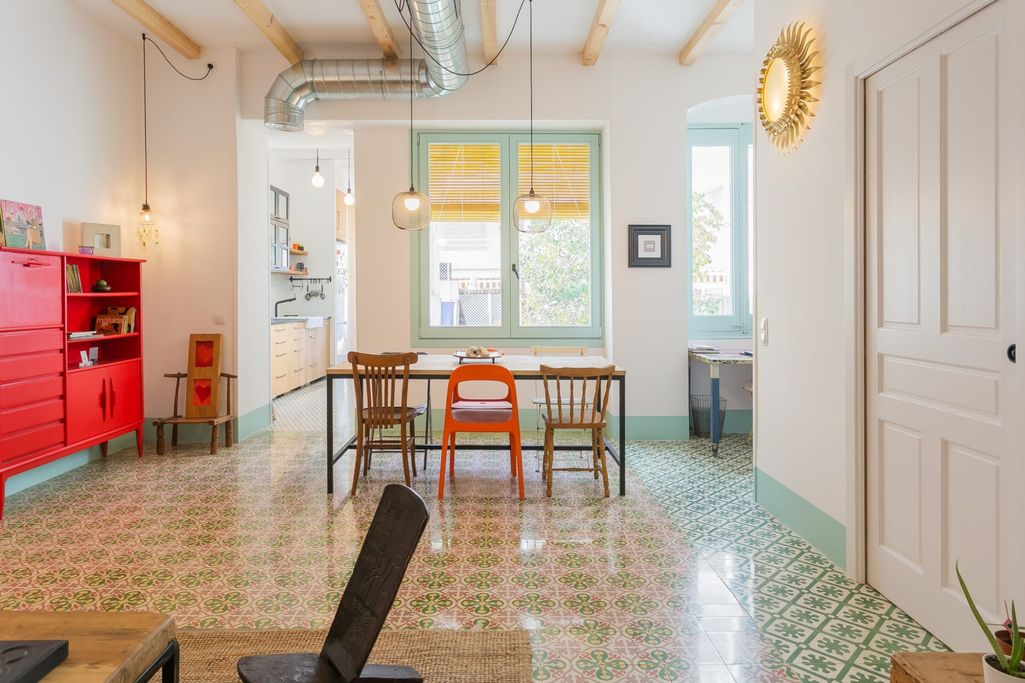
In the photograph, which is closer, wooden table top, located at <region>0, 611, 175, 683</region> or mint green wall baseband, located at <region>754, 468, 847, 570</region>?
wooden table top, located at <region>0, 611, 175, 683</region>

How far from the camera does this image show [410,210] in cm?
425

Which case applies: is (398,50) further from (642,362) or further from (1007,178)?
(1007,178)

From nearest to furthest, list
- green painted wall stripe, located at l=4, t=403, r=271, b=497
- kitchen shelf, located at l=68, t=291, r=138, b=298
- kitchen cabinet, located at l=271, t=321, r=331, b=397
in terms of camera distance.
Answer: green painted wall stripe, located at l=4, t=403, r=271, b=497, kitchen shelf, located at l=68, t=291, r=138, b=298, kitchen cabinet, located at l=271, t=321, r=331, b=397

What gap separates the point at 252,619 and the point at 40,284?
9.34ft

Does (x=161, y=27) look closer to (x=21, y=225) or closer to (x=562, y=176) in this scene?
(x=21, y=225)

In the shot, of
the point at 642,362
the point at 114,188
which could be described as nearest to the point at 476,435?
the point at 642,362

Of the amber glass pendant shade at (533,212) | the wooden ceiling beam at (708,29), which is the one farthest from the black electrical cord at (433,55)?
the wooden ceiling beam at (708,29)

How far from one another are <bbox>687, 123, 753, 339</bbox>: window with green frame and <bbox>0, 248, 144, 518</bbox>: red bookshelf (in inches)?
196

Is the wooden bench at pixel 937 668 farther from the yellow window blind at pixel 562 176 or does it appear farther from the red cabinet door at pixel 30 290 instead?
the yellow window blind at pixel 562 176

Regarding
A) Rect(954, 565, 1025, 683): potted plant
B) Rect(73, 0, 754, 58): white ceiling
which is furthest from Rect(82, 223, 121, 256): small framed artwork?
Rect(954, 565, 1025, 683): potted plant

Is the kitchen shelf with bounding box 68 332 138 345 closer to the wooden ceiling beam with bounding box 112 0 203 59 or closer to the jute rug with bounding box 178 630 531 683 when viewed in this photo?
the wooden ceiling beam with bounding box 112 0 203 59

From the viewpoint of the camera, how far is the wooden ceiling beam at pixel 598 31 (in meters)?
4.38

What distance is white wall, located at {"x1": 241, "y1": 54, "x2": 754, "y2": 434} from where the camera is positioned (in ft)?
17.8

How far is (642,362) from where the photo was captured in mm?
5500
